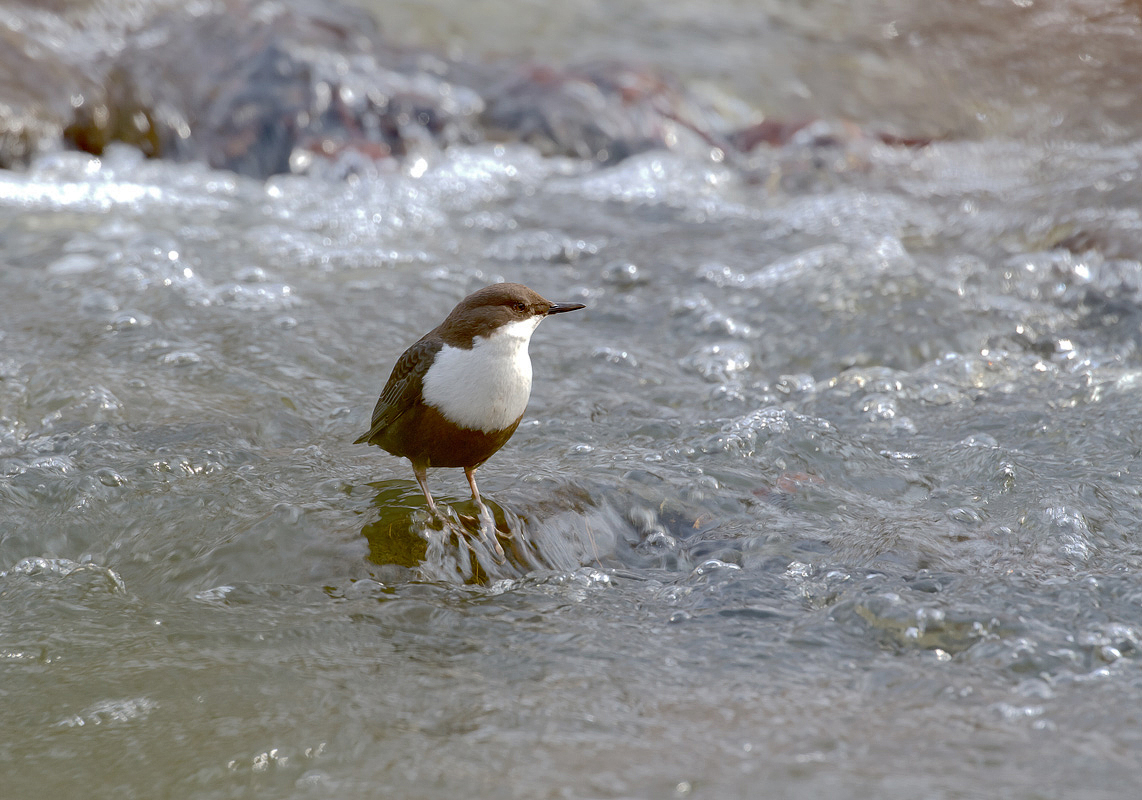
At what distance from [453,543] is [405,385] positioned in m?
0.47

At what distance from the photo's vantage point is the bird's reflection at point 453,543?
278cm

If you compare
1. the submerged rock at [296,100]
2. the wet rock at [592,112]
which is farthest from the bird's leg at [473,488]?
the wet rock at [592,112]

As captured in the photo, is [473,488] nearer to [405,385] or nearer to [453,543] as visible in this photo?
[453,543]

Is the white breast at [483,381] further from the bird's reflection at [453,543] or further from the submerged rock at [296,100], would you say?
the submerged rock at [296,100]

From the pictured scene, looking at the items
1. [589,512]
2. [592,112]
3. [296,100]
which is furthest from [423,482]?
[592,112]

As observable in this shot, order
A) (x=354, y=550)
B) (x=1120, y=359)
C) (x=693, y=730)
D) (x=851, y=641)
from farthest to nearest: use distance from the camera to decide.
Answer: (x=1120, y=359), (x=354, y=550), (x=851, y=641), (x=693, y=730)

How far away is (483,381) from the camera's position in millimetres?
2803

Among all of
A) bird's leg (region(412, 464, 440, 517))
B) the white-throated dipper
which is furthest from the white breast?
bird's leg (region(412, 464, 440, 517))

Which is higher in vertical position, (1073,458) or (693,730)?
(1073,458)

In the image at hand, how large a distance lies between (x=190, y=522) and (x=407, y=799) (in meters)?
1.37

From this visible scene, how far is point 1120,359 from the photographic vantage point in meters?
4.35

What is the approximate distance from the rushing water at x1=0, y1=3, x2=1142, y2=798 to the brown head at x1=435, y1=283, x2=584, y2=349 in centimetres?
50

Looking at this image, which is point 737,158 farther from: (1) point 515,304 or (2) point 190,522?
(2) point 190,522

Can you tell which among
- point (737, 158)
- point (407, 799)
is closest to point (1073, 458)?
point (407, 799)
